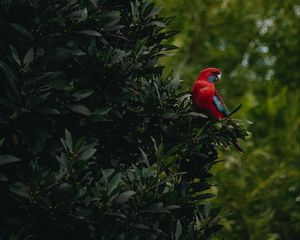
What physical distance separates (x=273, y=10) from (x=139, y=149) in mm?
12882

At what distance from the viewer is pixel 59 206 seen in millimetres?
3521

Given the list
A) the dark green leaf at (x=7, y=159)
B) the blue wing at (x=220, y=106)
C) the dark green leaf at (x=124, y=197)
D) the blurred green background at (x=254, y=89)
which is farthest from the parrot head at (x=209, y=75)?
the blurred green background at (x=254, y=89)

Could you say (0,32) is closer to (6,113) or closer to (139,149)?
(6,113)

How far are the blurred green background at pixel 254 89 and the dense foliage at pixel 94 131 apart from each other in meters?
6.18

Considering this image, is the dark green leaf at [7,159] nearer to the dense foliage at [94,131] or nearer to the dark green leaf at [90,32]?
the dense foliage at [94,131]

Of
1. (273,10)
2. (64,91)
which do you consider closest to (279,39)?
(273,10)

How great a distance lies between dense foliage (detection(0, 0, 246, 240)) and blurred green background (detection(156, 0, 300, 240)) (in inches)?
243

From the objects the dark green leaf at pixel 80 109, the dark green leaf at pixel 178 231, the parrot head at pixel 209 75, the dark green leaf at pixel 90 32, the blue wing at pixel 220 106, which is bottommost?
the dark green leaf at pixel 178 231

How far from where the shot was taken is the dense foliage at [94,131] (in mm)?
3617

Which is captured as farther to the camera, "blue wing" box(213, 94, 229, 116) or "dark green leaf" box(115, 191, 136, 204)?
"blue wing" box(213, 94, 229, 116)

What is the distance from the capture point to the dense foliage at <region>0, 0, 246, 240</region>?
3617 millimetres

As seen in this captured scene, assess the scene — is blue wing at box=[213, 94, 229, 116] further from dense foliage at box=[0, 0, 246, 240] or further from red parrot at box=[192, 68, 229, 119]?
dense foliage at box=[0, 0, 246, 240]

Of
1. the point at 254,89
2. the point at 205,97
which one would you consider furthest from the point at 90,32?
the point at 254,89

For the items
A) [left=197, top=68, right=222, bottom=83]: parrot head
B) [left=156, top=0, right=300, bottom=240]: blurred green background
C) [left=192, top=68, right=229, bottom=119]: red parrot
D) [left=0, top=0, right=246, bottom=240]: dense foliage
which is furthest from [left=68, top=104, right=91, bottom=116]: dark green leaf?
[left=156, top=0, right=300, bottom=240]: blurred green background
